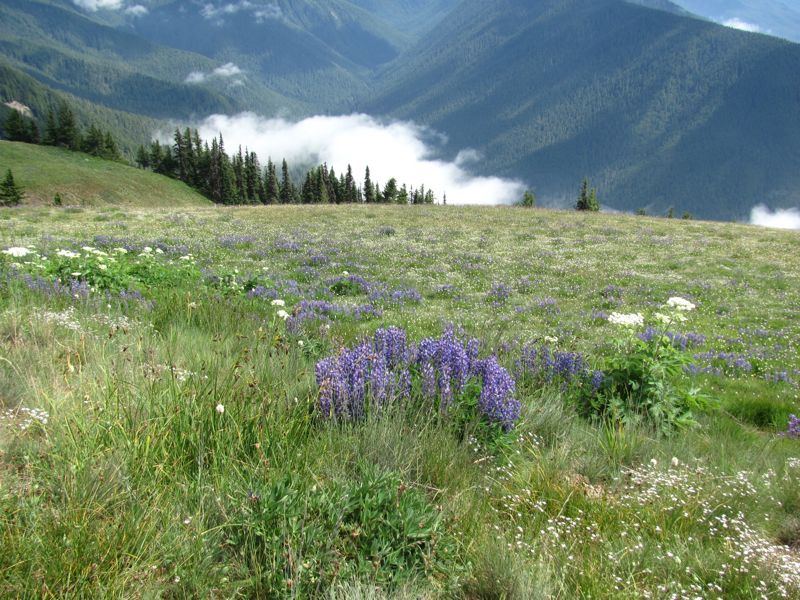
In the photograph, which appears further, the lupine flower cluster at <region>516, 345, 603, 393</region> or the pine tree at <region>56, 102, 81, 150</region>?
the pine tree at <region>56, 102, 81, 150</region>

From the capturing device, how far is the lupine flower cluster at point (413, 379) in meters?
3.85

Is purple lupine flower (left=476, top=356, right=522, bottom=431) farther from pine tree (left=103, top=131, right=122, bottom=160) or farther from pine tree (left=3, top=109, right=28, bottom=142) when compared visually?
pine tree (left=3, top=109, right=28, bottom=142)

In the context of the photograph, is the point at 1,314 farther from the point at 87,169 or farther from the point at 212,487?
the point at 87,169

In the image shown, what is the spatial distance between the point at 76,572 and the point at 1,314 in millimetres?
5029

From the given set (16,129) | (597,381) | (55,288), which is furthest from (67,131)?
(597,381)

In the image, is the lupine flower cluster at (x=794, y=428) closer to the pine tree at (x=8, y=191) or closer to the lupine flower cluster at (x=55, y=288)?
the lupine flower cluster at (x=55, y=288)

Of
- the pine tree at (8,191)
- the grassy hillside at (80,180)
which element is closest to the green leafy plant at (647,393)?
the grassy hillside at (80,180)

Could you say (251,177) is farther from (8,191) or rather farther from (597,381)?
(597,381)

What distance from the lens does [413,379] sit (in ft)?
14.4

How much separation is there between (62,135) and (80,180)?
30671mm

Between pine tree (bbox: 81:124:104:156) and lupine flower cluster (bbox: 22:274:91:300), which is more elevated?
pine tree (bbox: 81:124:104:156)

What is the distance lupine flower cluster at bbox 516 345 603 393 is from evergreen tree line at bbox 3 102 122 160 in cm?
13857

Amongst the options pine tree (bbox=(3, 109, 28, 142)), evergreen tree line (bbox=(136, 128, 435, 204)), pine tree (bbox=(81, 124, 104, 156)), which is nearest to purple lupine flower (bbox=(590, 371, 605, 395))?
evergreen tree line (bbox=(136, 128, 435, 204))

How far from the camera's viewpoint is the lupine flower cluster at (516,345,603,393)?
5.61m
